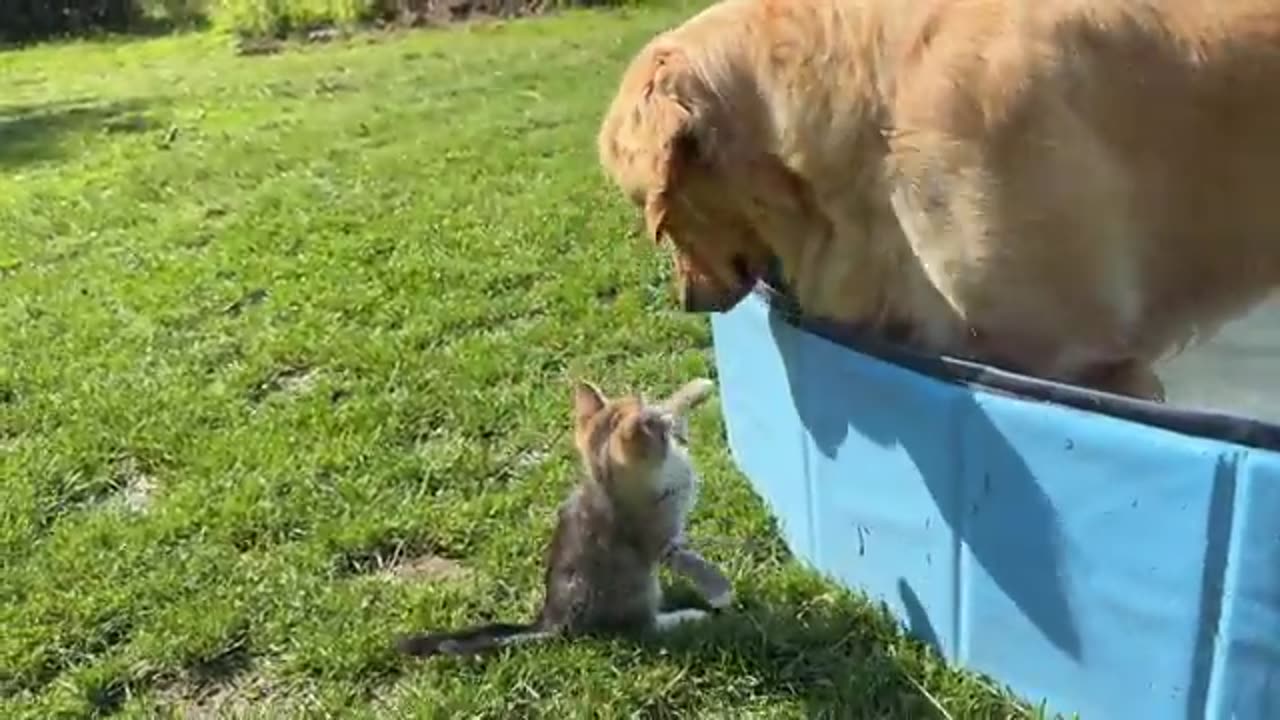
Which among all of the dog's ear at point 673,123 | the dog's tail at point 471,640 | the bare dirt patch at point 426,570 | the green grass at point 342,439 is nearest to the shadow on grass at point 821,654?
the green grass at point 342,439

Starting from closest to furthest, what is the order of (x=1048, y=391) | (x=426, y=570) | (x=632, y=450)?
(x=1048, y=391), (x=632, y=450), (x=426, y=570)

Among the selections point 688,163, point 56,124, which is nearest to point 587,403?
point 688,163

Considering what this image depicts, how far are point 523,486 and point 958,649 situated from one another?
1.44 metres

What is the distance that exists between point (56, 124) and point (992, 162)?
9429 millimetres

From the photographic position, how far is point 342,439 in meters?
4.53

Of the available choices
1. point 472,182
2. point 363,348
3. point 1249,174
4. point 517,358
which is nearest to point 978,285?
point 1249,174

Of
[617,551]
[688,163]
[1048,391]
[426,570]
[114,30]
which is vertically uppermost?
[688,163]

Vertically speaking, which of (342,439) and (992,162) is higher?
(992,162)

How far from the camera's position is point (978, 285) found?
9.08 ft

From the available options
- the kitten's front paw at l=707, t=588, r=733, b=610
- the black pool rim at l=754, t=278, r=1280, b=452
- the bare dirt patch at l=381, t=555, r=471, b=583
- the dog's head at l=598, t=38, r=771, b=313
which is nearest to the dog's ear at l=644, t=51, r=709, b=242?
the dog's head at l=598, t=38, r=771, b=313

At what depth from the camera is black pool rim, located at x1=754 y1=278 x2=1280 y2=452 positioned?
94.0 inches

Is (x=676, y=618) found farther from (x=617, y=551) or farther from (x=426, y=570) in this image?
(x=426, y=570)

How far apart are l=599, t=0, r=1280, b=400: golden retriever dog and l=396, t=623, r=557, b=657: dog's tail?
897mm

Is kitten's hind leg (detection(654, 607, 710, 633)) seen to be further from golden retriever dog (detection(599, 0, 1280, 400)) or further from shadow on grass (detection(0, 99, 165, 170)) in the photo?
shadow on grass (detection(0, 99, 165, 170))
